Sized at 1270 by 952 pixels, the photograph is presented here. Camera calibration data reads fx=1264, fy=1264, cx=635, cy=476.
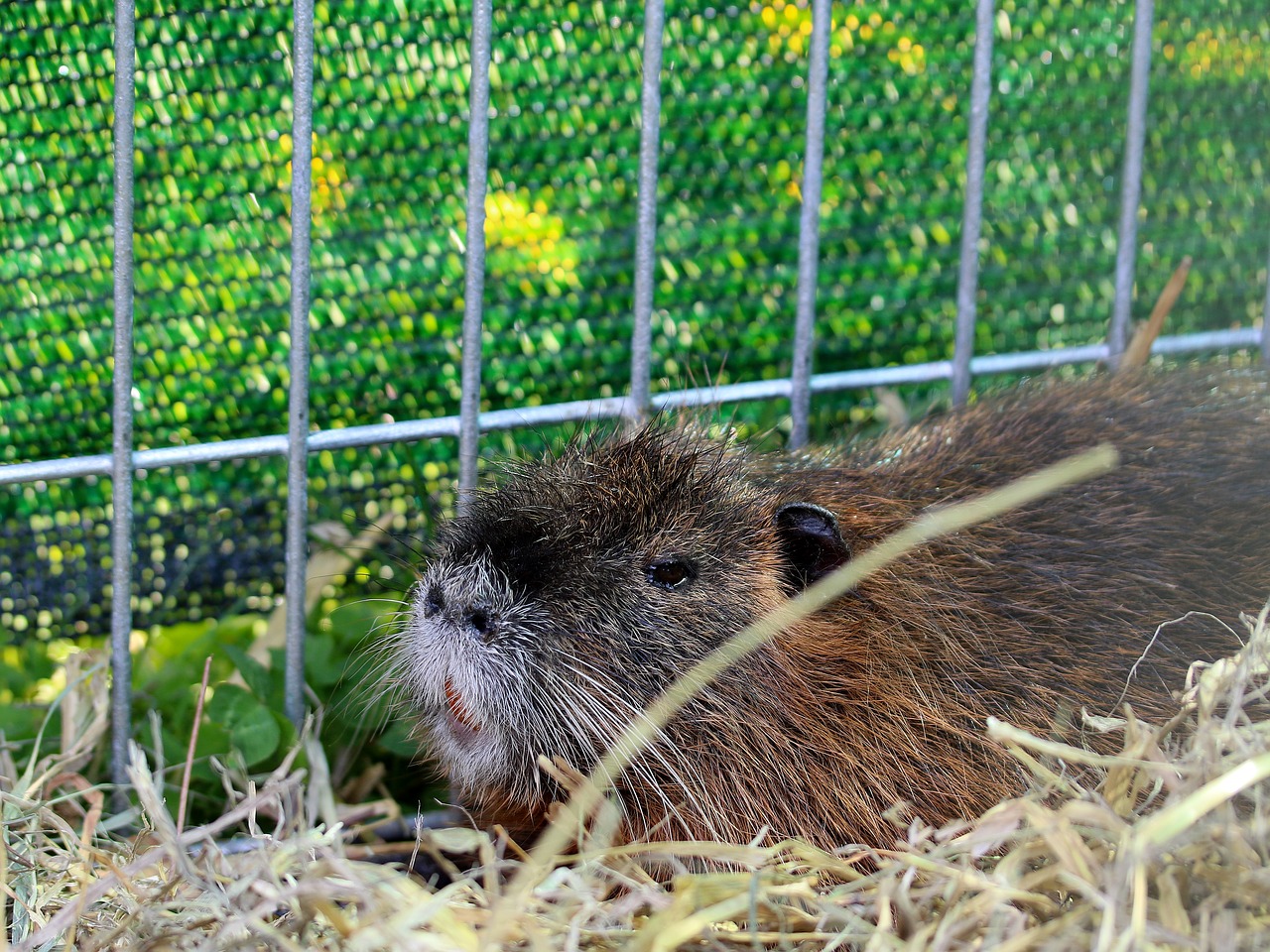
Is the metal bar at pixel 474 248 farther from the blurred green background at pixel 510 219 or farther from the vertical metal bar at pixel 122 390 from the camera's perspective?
the vertical metal bar at pixel 122 390

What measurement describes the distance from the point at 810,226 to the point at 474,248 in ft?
2.04

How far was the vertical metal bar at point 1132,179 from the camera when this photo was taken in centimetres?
242

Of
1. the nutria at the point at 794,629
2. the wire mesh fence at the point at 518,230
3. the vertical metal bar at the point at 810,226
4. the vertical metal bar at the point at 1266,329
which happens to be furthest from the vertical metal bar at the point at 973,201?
the vertical metal bar at the point at 1266,329

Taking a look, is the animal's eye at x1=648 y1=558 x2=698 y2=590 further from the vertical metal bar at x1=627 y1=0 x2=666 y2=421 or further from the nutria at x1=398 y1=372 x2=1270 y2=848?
the vertical metal bar at x1=627 y1=0 x2=666 y2=421

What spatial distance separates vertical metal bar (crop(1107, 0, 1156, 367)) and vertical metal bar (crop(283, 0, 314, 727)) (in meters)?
1.55

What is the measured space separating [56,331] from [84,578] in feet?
1.54

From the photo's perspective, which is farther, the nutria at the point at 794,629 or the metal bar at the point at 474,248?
the metal bar at the point at 474,248

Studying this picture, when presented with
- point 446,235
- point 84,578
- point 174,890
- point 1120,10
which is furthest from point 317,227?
point 1120,10

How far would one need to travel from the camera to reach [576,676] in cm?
175

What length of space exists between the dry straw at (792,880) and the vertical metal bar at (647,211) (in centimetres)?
62

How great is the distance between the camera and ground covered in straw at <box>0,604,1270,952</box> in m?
1.37

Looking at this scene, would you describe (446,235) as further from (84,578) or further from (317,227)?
(84,578)

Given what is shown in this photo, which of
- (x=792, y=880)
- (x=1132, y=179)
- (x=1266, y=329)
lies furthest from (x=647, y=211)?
(x=1266, y=329)

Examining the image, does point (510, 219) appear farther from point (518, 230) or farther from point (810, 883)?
point (810, 883)
